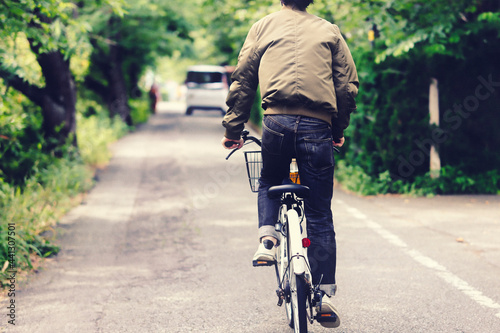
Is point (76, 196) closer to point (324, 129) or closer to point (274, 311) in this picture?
point (274, 311)

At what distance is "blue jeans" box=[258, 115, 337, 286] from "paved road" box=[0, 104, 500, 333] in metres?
0.70

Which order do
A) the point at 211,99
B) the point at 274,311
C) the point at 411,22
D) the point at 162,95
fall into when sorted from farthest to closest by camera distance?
the point at 162,95 → the point at 211,99 → the point at 411,22 → the point at 274,311

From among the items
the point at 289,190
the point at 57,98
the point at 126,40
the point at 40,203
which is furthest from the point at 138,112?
the point at 289,190

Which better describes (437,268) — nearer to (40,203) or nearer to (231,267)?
(231,267)

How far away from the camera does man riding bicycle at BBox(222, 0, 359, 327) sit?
3.63 m

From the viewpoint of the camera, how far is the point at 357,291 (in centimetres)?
509

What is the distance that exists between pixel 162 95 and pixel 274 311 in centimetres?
6911

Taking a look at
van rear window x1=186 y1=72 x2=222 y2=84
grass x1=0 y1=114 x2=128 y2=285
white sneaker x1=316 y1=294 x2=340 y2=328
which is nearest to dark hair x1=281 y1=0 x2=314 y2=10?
white sneaker x1=316 y1=294 x2=340 y2=328

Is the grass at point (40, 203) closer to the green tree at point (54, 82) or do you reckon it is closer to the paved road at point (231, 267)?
the paved road at point (231, 267)

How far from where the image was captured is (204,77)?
28641 mm

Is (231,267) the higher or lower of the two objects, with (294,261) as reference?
lower

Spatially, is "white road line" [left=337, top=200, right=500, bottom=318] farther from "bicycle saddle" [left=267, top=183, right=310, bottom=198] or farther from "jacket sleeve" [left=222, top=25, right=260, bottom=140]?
"jacket sleeve" [left=222, top=25, right=260, bottom=140]

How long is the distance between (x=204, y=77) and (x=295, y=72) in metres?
25.4

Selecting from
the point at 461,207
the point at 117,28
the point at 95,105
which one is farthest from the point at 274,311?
the point at 95,105
